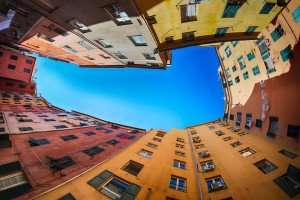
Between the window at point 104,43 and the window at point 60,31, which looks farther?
the window at point 104,43

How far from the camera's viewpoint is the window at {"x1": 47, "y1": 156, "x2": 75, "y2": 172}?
1467 centimetres

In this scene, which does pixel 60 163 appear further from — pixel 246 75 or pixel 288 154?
pixel 246 75

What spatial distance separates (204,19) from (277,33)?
26.2 ft

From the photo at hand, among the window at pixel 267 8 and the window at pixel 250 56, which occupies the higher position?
the window at pixel 267 8

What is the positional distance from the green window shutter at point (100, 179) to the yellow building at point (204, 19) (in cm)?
1317

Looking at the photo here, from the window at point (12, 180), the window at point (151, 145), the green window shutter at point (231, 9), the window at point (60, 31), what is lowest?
the window at point (12, 180)

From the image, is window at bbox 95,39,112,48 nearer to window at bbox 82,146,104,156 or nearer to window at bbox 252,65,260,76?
Answer: window at bbox 82,146,104,156

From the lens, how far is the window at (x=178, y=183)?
15.2 metres

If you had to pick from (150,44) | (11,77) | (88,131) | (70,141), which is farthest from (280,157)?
(11,77)

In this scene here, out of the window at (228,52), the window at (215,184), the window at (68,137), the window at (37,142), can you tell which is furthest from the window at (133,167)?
the window at (228,52)

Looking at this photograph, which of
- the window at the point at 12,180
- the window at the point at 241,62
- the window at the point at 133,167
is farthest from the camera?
the window at the point at 241,62

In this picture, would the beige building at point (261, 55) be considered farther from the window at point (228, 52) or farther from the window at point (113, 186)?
the window at point (113, 186)

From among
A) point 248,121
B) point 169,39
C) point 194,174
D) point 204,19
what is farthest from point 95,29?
point 248,121

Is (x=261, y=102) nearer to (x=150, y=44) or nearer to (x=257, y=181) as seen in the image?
(x=257, y=181)
